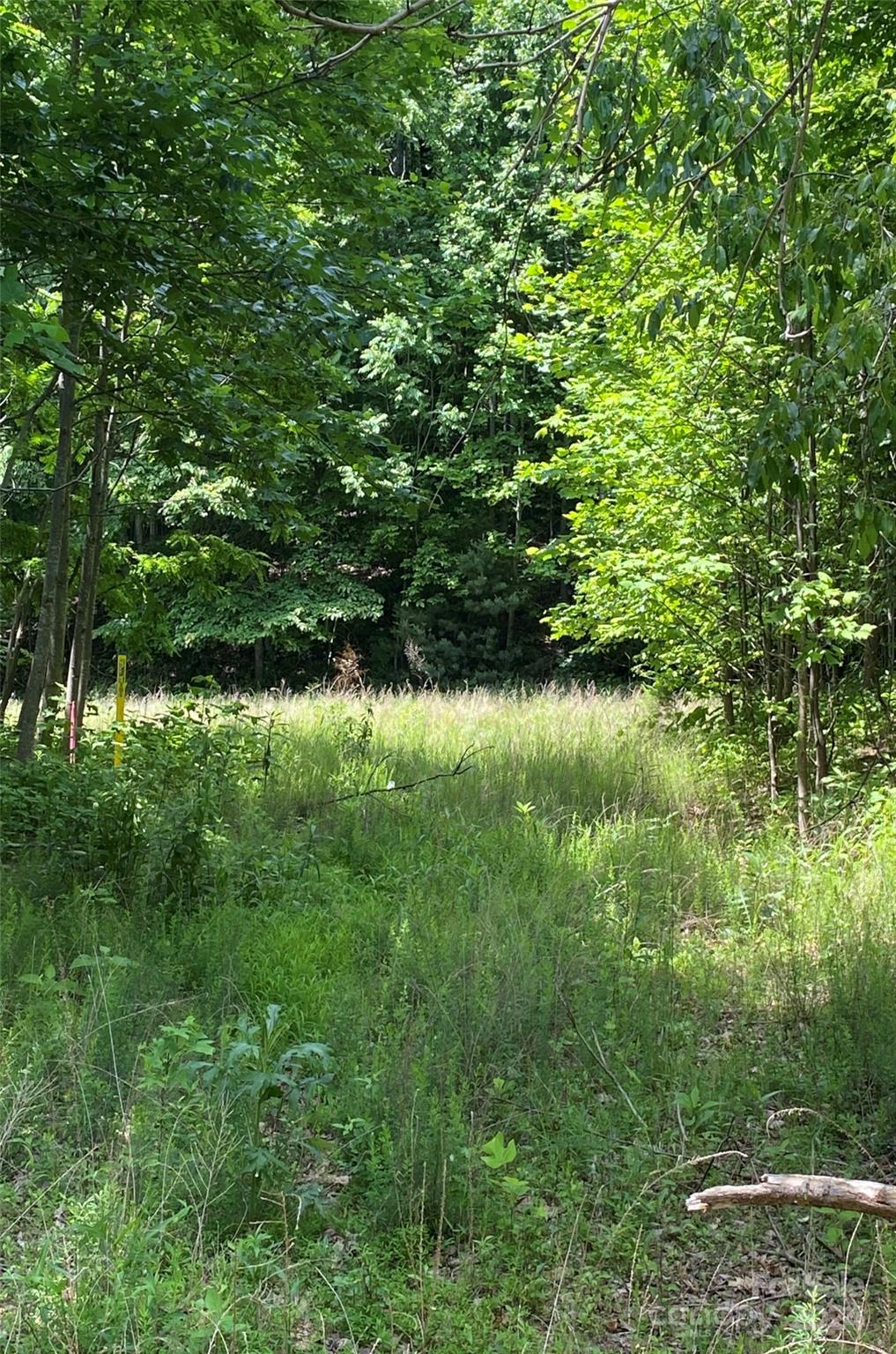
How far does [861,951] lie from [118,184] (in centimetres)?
485

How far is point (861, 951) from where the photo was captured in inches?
186

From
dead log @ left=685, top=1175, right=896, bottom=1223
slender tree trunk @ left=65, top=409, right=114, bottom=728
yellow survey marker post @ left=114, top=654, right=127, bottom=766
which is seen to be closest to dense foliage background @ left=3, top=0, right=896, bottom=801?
slender tree trunk @ left=65, top=409, right=114, bottom=728

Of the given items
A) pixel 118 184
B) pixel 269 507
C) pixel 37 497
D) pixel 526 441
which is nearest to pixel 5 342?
pixel 118 184

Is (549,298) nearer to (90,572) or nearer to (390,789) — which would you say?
(390,789)

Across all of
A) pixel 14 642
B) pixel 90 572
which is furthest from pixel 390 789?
pixel 14 642

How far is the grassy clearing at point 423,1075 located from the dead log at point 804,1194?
1.13 feet

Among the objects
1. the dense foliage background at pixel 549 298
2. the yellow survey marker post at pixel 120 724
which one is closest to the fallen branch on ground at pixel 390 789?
the yellow survey marker post at pixel 120 724

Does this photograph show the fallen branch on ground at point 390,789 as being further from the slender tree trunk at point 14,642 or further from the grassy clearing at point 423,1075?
the slender tree trunk at point 14,642

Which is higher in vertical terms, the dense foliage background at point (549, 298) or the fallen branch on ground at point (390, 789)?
the dense foliage background at point (549, 298)

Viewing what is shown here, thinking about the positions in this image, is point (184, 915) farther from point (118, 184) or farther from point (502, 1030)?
point (118, 184)

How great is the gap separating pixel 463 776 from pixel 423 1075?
488 centimetres

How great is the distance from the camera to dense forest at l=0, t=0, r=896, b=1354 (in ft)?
9.28

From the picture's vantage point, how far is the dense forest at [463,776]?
2.83 meters

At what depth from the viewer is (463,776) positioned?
829cm
